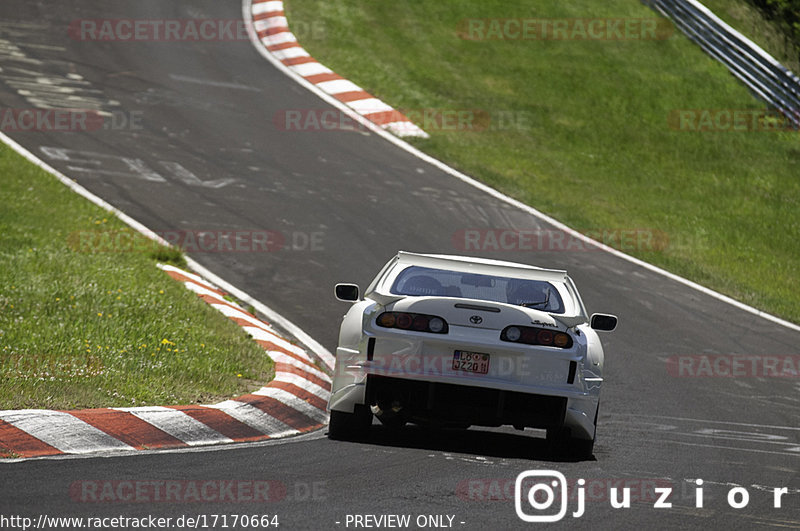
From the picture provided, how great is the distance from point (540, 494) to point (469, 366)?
1.07 metres

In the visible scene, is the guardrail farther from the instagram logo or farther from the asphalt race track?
the instagram logo

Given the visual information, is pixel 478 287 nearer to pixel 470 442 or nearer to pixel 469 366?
pixel 470 442

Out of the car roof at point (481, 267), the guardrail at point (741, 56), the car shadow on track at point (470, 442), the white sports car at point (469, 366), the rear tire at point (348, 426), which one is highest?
the guardrail at point (741, 56)

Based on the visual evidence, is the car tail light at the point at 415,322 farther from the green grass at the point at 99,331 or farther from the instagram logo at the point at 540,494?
the green grass at the point at 99,331

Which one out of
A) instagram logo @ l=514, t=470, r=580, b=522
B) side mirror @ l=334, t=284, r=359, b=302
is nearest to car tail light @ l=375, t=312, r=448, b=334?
side mirror @ l=334, t=284, r=359, b=302

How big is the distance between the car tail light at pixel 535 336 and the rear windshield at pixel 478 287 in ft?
2.17

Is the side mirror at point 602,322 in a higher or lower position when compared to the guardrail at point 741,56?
lower

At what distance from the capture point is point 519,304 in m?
8.94

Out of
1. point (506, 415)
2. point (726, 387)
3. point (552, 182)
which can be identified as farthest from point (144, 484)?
point (552, 182)

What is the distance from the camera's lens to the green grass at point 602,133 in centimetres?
1989

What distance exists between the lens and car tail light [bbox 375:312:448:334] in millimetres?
8039

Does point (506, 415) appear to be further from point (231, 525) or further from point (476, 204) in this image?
point (476, 204)

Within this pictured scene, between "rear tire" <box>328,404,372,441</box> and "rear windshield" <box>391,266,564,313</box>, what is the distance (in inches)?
38.3

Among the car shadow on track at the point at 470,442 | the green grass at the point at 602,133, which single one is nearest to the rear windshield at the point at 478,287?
the car shadow on track at the point at 470,442
